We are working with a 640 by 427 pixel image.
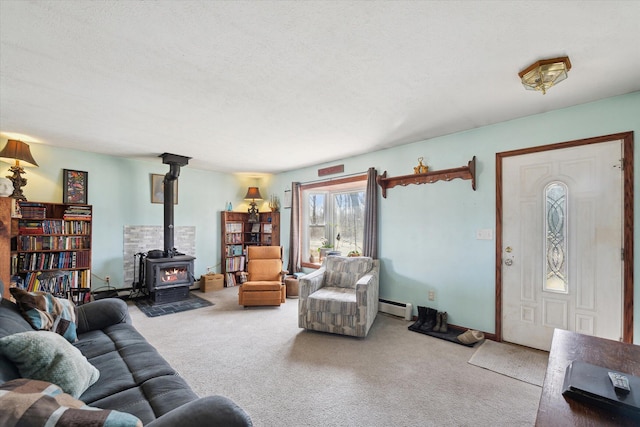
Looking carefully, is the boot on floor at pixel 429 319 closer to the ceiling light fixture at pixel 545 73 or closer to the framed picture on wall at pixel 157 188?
the ceiling light fixture at pixel 545 73

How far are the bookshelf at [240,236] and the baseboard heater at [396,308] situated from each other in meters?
2.70

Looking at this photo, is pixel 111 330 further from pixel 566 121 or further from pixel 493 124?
pixel 566 121

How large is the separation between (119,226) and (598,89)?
6105 mm

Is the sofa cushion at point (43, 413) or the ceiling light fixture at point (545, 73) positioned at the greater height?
the ceiling light fixture at point (545, 73)

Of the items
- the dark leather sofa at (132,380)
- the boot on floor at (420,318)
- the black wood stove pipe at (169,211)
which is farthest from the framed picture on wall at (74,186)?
the boot on floor at (420,318)

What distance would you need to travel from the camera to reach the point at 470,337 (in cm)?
295

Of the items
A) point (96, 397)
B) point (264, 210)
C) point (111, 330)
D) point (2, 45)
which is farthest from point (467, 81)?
point (264, 210)

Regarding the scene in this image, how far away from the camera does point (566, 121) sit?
8.70 feet

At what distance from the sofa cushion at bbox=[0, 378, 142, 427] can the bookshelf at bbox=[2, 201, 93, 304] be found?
371cm

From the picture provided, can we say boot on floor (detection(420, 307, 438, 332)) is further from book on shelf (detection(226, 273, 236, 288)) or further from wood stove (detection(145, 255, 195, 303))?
book on shelf (detection(226, 273, 236, 288))

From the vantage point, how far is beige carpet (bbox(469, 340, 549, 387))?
2.35 m

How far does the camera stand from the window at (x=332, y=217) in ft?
15.5

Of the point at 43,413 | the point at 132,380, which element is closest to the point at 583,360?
the point at 43,413

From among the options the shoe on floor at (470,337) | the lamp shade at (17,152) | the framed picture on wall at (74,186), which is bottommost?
the shoe on floor at (470,337)
